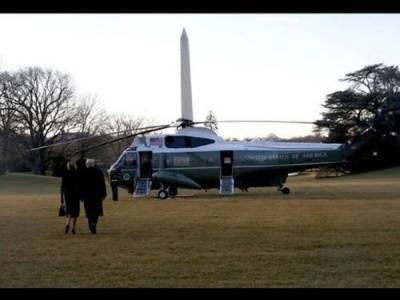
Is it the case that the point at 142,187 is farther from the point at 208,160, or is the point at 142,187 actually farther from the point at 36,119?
the point at 36,119

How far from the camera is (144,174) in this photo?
29.9 metres

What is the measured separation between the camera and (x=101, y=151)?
301 feet

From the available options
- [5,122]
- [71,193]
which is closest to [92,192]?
[71,193]

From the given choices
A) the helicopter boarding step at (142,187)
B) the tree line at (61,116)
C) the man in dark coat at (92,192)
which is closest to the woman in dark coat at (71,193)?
the man in dark coat at (92,192)

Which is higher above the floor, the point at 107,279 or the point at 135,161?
the point at 135,161

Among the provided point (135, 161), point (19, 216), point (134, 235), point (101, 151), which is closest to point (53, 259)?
point (134, 235)

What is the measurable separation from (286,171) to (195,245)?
18.8m

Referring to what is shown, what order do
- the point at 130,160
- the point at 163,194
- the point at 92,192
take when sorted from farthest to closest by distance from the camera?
the point at 130,160 → the point at 163,194 → the point at 92,192

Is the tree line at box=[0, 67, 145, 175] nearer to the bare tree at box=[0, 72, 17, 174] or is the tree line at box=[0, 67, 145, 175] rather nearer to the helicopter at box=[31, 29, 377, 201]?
the bare tree at box=[0, 72, 17, 174]

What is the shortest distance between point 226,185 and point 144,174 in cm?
383

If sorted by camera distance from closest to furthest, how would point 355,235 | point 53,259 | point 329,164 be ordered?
point 53,259
point 355,235
point 329,164

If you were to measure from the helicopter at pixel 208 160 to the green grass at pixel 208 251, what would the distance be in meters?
11.0

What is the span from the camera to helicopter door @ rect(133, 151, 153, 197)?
2980cm
